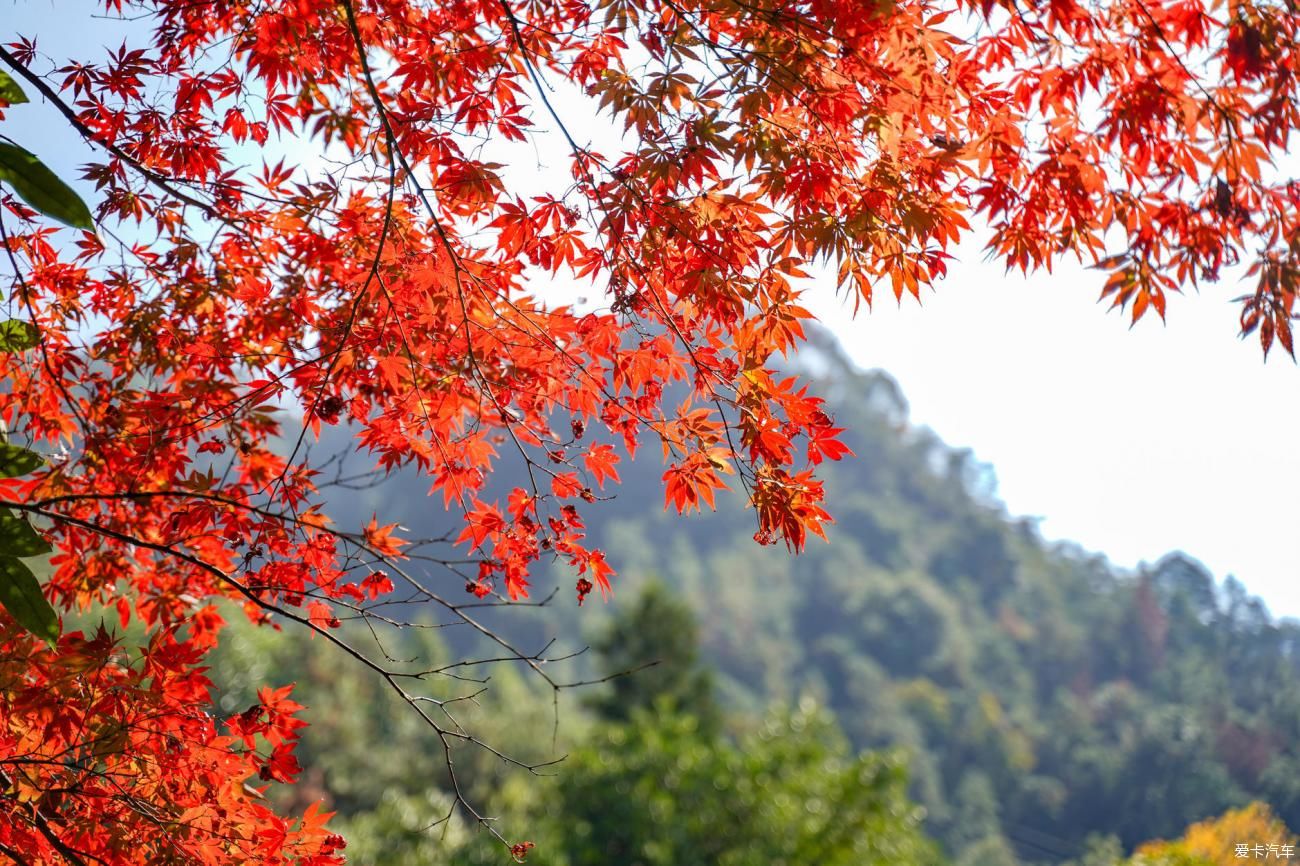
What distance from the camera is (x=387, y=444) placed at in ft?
6.18

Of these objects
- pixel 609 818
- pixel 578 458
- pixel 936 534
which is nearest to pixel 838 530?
pixel 936 534

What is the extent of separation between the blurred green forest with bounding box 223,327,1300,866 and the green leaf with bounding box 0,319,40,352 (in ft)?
4.00

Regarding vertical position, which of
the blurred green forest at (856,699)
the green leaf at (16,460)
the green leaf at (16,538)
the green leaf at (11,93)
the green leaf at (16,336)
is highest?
the blurred green forest at (856,699)

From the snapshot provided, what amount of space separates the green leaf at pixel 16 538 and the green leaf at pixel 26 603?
0.07ft

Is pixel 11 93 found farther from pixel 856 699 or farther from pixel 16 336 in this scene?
pixel 856 699

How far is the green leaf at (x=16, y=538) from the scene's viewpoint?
1443 mm

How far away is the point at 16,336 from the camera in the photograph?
1.73m

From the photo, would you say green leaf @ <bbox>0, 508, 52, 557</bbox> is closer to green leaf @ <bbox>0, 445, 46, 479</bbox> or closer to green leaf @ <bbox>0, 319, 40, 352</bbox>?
green leaf @ <bbox>0, 445, 46, 479</bbox>

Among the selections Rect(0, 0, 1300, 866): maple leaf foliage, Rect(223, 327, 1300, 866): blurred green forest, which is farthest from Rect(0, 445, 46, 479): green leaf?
Rect(223, 327, 1300, 866): blurred green forest

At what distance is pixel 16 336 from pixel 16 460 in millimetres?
345

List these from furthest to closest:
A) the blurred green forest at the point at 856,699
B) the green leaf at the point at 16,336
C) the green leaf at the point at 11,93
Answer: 1. the blurred green forest at the point at 856,699
2. the green leaf at the point at 16,336
3. the green leaf at the point at 11,93

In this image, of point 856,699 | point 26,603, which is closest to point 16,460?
point 26,603

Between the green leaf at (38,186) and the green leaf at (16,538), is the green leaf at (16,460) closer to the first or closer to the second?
the green leaf at (16,538)

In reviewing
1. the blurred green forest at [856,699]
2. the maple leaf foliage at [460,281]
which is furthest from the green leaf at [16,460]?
the blurred green forest at [856,699]
